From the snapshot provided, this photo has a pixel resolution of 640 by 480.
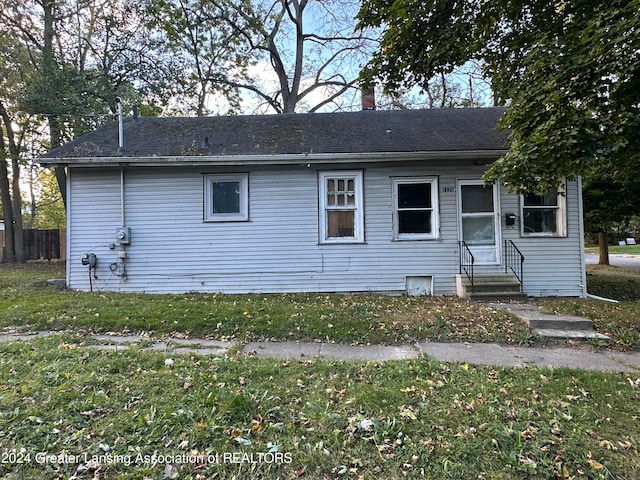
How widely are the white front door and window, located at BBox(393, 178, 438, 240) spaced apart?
707mm

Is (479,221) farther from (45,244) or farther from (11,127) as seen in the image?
(11,127)

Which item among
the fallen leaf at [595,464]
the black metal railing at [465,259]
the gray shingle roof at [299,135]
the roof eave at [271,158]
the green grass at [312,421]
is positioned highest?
the gray shingle roof at [299,135]

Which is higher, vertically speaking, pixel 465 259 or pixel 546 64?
pixel 546 64

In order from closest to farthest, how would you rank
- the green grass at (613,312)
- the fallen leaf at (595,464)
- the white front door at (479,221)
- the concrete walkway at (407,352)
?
the fallen leaf at (595,464), the concrete walkway at (407,352), the green grass at (613,312), the white front door at (479,221)

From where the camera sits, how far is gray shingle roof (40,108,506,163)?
8.21 metres

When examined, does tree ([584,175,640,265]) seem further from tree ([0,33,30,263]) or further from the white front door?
tree ([0,33,30,263])

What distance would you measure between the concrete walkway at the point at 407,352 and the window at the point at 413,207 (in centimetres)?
401

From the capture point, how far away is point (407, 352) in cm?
425

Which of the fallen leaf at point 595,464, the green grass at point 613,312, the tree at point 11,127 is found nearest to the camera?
the fallen leaf at point 595,464

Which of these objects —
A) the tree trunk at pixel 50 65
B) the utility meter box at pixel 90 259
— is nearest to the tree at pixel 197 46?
the tree trunk at pixel 50 65

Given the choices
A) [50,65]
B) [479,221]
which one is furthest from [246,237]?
[50,65]

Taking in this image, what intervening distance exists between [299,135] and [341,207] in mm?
2463

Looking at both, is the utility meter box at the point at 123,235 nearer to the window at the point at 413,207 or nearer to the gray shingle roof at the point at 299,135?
the gray shingle roof at the point at 299,135

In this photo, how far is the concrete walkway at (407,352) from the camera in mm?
3918
